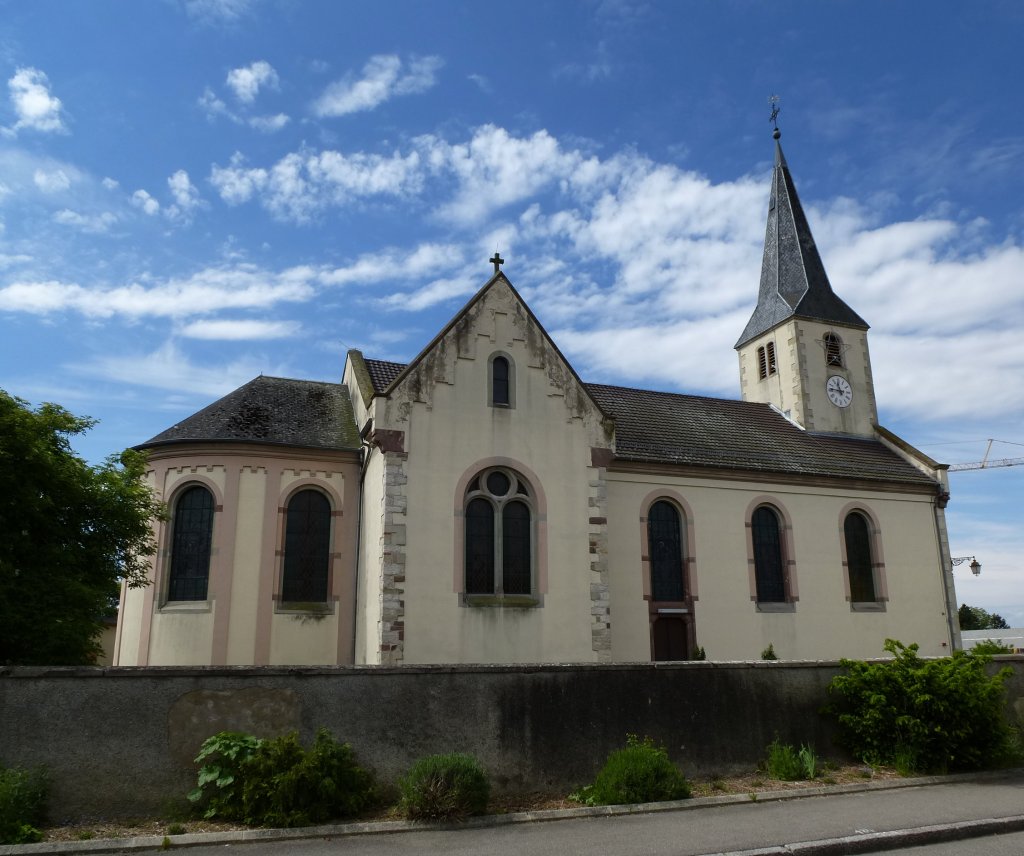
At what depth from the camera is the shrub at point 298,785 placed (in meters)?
9.08

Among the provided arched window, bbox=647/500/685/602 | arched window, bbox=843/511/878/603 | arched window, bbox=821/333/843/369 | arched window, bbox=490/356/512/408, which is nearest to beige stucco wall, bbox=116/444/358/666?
arched window, bbox=490/356/512/408

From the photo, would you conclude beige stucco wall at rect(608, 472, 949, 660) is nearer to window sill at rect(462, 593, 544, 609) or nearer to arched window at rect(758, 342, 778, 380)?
window sill at rect(462, 593, 544, 609)

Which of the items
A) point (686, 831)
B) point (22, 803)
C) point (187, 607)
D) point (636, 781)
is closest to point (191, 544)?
point (187, 607)

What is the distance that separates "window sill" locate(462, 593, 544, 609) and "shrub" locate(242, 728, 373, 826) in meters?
8.85

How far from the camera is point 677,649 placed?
74.6 ft

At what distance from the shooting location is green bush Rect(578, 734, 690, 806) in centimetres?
1034

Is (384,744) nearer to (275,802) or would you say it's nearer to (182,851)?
(275,802)

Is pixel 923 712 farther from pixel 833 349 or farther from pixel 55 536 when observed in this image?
pixel 833 349

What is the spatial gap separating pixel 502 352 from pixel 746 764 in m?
11.4

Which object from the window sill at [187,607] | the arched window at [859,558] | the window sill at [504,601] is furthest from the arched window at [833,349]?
the window sill at [187,607]

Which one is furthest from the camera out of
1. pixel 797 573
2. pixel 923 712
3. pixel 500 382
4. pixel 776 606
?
pixel 797 573

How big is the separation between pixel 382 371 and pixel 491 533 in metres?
7.14

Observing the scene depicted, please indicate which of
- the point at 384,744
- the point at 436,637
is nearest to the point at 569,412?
the point at 436,637

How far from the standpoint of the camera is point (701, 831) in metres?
9.20
